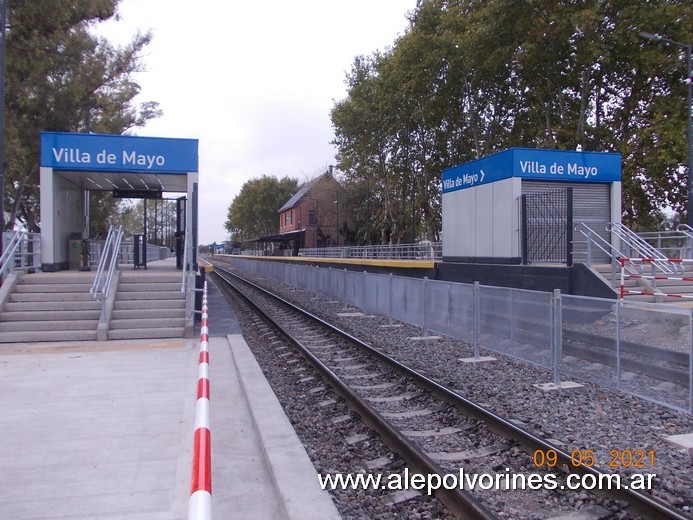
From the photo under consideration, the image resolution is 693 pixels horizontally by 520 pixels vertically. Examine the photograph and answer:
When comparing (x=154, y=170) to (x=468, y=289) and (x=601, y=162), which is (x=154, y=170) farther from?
(x=601, y=162)

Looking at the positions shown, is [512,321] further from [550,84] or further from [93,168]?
[550,84]

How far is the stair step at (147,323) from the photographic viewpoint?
460 inches

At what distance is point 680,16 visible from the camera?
24.1 metres

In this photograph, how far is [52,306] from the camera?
12.1 metres

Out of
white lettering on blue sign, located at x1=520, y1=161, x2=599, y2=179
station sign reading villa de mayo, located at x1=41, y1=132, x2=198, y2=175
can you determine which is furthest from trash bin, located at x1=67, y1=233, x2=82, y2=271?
white lettering on blue sign, located at x1=520, y1=161, x2=599, y2=179

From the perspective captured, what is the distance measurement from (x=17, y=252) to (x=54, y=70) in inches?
415

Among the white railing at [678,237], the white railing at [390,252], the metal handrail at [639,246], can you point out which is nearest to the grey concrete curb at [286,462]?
the metal handrail at [639,246]

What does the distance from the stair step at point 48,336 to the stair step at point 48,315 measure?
0.50 meters

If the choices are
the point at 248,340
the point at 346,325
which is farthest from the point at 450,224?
the point at 248,340

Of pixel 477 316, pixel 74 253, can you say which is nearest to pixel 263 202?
pixel 74 253

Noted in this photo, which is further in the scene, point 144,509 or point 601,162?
point 601,162

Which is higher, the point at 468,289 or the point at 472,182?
the point at 472,182

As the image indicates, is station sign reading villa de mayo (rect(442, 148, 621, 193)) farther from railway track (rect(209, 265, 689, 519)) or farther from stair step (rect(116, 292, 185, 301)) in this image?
stair step (rect(116, 292, 185, 301))

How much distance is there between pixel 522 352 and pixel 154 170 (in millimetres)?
11036
